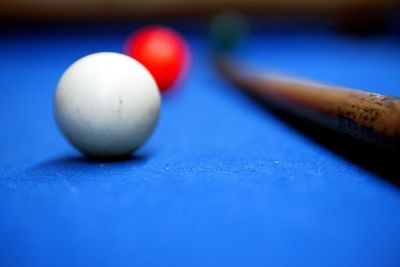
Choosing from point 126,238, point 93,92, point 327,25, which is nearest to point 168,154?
point 93,92

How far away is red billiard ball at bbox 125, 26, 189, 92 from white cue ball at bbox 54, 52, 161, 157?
1.28 meters

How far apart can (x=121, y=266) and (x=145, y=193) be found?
291mm

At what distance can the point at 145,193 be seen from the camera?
1224mm

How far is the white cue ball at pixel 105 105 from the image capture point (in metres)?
1.46

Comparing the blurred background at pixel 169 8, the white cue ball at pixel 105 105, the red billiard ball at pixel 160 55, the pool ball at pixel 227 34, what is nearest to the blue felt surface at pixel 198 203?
the white cue ball at pixel 105 105

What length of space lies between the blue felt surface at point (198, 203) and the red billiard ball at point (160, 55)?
741 mm

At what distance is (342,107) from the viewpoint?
4.92 ft

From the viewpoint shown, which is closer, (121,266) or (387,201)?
(121,266)

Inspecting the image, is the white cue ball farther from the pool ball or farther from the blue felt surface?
the pool ball

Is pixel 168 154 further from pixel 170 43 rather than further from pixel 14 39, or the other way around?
pixel 14 39

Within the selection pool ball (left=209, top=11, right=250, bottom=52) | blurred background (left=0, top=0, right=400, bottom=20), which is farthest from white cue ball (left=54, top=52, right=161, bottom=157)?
blurred background (left=0, top=0, right=400, bottom=20)

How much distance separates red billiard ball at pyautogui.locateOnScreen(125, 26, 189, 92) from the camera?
112 inches

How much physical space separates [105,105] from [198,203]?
47cm

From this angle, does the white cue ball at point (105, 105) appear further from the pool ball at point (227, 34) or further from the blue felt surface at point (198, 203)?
the pool ball at point (227, 34)
